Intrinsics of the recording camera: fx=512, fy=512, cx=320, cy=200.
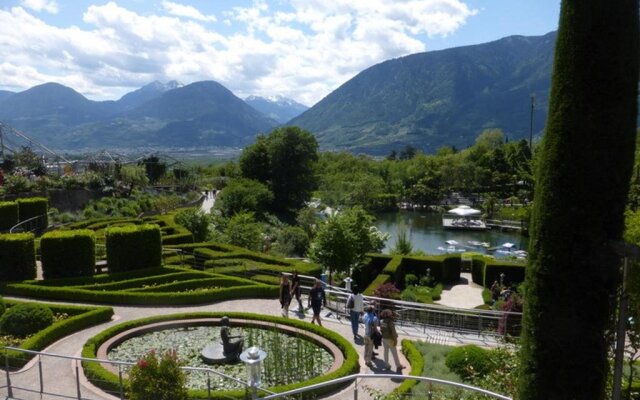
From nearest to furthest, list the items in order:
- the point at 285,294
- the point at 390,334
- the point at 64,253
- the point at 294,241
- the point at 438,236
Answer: the point at 390,334 → the point at 285,294 → the point at 64,253 → the point at 294,241 → the point at 438,236

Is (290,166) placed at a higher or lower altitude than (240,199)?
higher

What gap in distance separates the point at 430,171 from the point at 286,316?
68.1 meters

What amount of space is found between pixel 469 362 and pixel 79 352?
936cm

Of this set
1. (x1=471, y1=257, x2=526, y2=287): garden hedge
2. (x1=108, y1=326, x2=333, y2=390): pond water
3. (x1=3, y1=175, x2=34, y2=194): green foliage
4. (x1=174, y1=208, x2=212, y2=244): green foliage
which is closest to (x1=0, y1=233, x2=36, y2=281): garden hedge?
(x1=108, y1=326, x2=333, y2=390): pond water

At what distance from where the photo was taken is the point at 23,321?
1349 cm

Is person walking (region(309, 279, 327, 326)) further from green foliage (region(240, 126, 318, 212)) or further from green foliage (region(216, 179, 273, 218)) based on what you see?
green foliage (region(240, 126, 318, 212))

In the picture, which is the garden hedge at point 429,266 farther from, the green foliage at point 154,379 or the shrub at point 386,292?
the green foliage at point 154,379

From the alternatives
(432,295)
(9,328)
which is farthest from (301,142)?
(9,328)

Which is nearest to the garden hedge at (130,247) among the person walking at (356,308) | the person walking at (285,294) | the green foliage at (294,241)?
the person walking at (285,294)

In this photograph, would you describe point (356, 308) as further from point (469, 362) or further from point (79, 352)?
point (79, 352)

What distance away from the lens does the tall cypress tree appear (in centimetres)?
644

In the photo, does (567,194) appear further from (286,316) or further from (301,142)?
(301,142)

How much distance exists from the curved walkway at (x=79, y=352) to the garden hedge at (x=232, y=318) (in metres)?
0.23

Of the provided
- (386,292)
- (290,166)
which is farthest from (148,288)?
(290,166)
